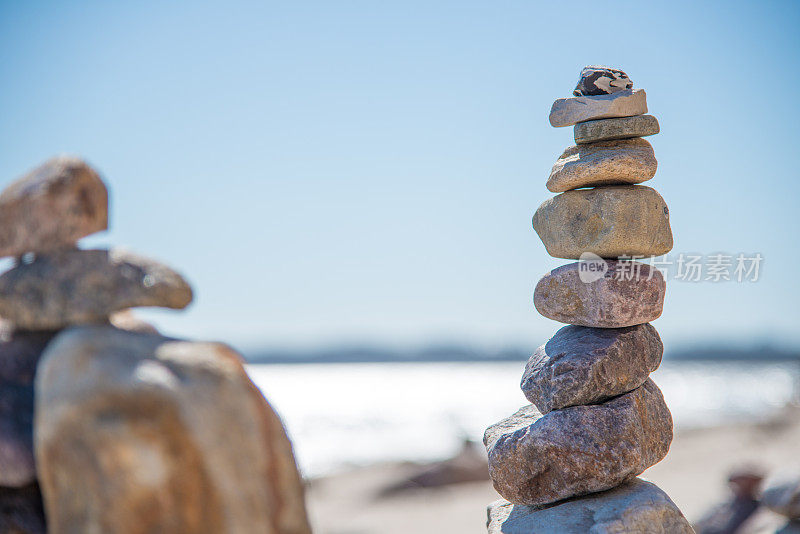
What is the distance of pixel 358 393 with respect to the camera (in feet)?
166

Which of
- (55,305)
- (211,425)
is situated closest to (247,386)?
(211,425)

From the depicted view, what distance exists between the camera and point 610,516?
13.6 feet

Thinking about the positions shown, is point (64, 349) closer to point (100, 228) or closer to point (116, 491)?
point (116, 491)

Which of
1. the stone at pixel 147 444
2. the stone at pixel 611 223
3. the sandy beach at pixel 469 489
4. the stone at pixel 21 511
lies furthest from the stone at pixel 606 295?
the sandy beach at pixel 469 489

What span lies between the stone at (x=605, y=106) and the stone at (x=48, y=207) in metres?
3.25

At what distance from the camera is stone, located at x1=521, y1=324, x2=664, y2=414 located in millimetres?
4492

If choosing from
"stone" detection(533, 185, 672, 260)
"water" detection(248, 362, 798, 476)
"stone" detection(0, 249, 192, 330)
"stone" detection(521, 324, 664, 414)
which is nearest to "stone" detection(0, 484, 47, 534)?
"stone" detection(0, 249, 192, 330)

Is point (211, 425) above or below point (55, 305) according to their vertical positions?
below

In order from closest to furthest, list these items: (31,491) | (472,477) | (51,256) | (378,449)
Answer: (31,491) → (51,256) → (472,477) → (378,449)

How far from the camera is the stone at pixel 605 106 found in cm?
468

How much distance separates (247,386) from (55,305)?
102cm

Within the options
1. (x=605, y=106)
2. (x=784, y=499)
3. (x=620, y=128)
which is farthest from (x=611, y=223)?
(x=784, y=499)

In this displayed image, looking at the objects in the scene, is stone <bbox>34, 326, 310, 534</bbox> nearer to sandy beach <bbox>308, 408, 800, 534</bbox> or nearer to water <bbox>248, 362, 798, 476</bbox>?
sandy beach <bbox>308, 408, 800, 534</bbox>

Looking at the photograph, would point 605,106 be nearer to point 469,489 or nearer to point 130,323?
point 130,323
